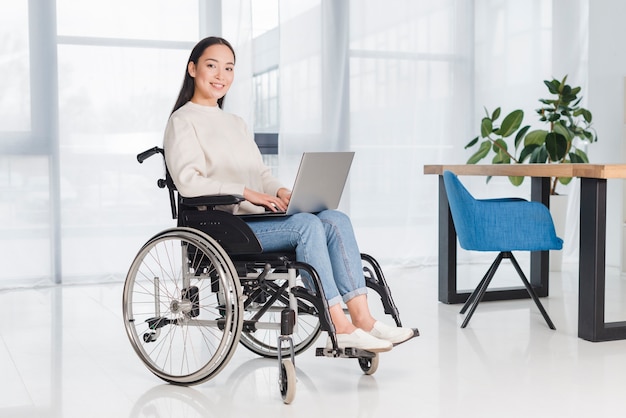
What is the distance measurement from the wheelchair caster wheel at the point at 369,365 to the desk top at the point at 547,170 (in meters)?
1.09

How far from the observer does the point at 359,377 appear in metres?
2.66

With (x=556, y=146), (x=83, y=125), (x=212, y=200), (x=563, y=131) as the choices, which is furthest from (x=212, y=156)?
(x=563, y=131)

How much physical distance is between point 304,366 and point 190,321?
1.56 feet

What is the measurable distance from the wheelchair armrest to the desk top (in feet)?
4.50

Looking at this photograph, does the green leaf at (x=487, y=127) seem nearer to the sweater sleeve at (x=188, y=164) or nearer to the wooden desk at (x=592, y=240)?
the wooden desk at (x=592, y=240)

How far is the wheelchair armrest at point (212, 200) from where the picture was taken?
8.05 ft

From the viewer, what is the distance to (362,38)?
208 inches

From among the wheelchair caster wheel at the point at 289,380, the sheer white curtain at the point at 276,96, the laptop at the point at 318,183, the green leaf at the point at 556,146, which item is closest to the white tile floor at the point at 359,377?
the wheelchair caster wheel at the point at 289,380

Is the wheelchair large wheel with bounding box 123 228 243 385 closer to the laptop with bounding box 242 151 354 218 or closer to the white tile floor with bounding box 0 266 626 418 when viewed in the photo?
the white tile floor with bounding box 0 266 626 418

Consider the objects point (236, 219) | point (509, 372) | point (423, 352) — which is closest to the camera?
point (236, 219)

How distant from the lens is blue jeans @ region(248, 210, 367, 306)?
2.42 meters

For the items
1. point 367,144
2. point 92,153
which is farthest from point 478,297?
point 92,153

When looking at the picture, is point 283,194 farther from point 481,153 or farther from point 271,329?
point 481,153

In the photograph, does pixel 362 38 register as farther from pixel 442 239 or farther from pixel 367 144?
pixel 442 239
